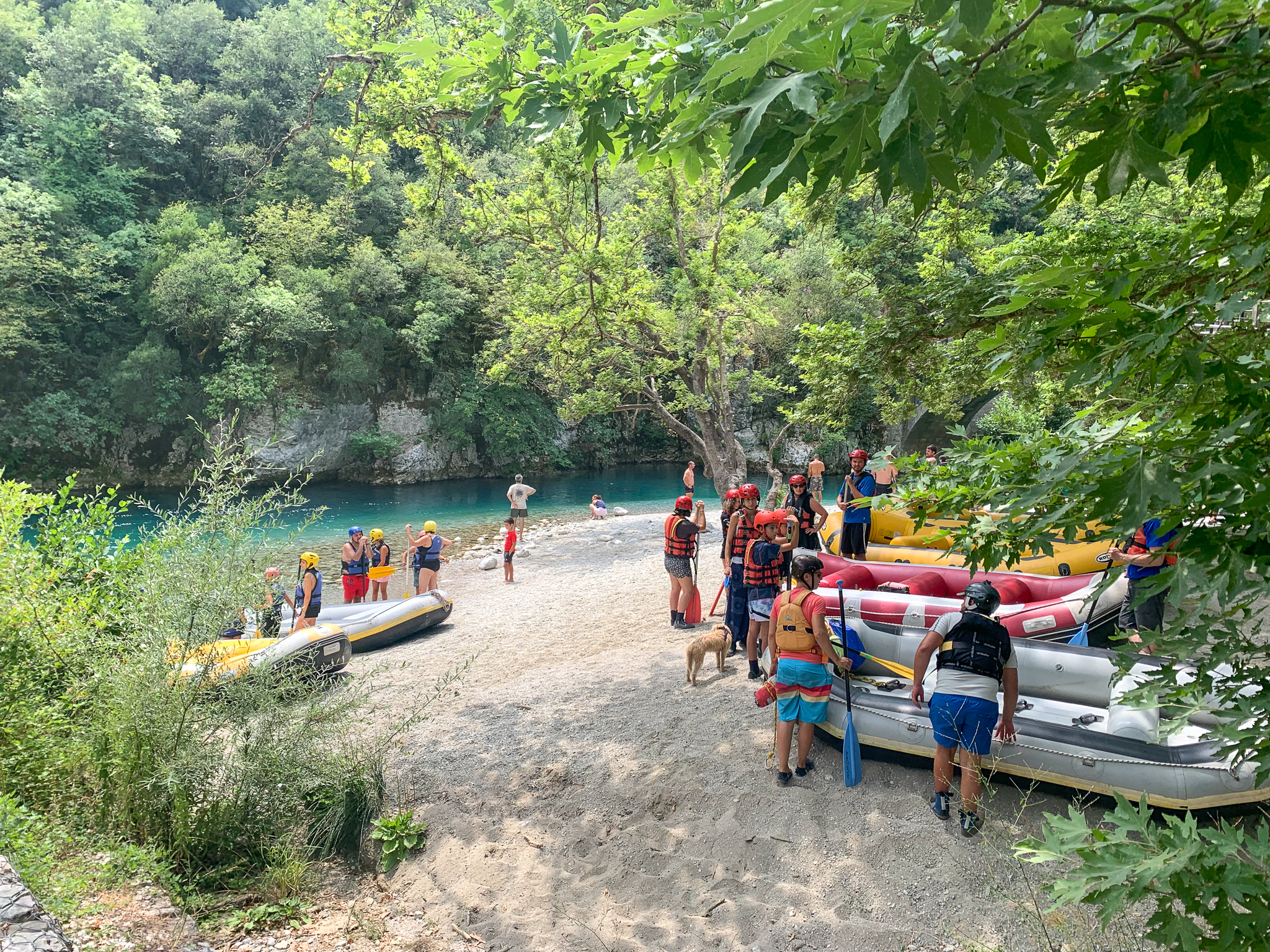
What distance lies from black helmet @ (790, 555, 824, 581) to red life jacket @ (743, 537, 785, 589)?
64.6 inches

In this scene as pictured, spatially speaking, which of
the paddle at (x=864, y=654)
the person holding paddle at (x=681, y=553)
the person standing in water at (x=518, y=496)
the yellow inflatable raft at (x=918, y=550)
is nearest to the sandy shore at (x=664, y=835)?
the paddle at (x=864, y=654)

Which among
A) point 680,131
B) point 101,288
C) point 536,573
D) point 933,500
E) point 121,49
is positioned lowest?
point 536,573

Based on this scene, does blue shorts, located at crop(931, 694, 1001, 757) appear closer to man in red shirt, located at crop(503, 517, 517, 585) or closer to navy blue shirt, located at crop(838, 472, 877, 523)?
navy blue shirt, located at crop(838, 472, 877, 523)

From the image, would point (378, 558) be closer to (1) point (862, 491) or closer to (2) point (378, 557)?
(2) point (378, 557)

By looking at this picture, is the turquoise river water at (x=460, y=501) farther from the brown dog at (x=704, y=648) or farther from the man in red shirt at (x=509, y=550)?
the brown dog at (x=704, y=648)

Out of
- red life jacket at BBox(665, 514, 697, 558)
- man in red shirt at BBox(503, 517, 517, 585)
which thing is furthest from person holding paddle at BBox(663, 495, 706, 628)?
man in red shirt at BBox(503, 517, 517, 585)

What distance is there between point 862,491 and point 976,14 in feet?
23.0

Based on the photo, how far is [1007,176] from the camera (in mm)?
2404

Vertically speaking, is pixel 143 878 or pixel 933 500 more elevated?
pixel 933 500

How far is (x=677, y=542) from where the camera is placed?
24.3 ft

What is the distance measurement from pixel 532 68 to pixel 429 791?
4499mm

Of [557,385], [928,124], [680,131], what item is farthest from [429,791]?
[557,385]

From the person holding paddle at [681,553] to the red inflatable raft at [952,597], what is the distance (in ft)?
4.67

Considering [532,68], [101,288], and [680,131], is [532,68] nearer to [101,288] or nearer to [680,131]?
[680,131]
